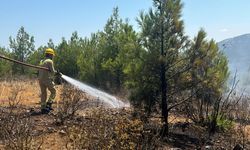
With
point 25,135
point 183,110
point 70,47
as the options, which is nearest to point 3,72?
point 70,47

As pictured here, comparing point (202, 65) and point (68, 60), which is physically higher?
point (68, 60)

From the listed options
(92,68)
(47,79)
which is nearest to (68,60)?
(92,68)

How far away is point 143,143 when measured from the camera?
19.4ft

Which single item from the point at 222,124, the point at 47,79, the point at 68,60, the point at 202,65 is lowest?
the point at 222,124

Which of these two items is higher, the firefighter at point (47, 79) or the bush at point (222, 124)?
the firefighter at point (47, 79)

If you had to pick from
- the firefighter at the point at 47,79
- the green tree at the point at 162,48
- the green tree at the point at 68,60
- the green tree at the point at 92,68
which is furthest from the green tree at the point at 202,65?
the green tree at the point at 68,60

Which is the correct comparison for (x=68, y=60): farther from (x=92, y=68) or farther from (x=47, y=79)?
(x=47, y=79)

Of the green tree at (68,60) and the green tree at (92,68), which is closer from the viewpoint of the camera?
the green tree at (92,68)

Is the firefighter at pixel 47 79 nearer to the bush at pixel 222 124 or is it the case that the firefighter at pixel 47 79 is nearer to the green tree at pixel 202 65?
the green tree at pixel 202 65

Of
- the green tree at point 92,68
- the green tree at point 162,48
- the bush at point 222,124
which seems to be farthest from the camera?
the green tree at point 92,68

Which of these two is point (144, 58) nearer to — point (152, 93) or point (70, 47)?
point (152, 93)

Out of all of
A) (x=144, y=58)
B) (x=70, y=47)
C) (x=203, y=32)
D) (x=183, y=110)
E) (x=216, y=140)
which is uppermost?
(x=70, y=47)

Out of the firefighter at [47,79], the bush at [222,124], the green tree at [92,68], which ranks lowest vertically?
the bush at [222,124]

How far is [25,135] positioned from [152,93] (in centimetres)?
515
